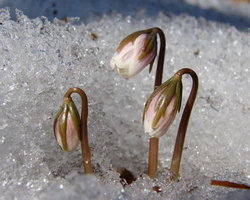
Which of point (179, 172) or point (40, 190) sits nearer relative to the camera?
point (40, 190)

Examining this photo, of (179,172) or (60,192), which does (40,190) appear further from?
(179,172)

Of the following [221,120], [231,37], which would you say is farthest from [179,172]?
[231,37]

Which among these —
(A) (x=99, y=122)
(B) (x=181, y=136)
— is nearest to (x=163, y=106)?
(B) (x=181, y=136)

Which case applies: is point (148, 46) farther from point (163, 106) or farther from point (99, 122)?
point (99, 122)

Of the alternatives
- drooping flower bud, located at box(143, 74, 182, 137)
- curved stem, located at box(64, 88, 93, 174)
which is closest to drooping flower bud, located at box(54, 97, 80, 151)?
curved stem, located at box(64, 88, 93, 174)

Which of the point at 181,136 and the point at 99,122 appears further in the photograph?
the point at 99,122

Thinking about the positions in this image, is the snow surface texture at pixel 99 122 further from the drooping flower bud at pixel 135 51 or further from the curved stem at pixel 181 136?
the drooping flower bud at pixel 135 51

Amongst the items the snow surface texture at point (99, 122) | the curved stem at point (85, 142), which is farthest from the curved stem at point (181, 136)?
the curved stem at point (85, 142)
